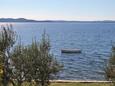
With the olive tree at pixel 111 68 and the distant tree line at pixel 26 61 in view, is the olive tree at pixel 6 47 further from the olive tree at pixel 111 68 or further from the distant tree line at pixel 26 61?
the olive tree at pixel 111 68

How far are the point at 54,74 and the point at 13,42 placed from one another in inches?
122

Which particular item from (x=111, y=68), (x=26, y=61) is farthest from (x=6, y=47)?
(x=111, y=68)

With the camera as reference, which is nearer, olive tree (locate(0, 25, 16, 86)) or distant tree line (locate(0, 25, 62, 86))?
distant tree line (locate(0, 25, 62, 86))

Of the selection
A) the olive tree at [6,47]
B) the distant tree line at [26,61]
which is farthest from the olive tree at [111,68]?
the olive tree at [6,47]

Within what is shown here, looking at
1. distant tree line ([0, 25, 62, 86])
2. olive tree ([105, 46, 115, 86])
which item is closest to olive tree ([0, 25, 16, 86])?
distant tree line ([0, 25, 62, 86])

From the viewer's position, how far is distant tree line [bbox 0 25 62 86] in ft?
62.1

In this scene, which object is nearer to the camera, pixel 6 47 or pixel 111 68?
pixel 111 68

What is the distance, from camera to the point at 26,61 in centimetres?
1898

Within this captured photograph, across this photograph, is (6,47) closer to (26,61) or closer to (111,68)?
(26,61)

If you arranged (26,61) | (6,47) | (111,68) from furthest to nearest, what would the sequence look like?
(6,47) < (26,61) < (111,68)

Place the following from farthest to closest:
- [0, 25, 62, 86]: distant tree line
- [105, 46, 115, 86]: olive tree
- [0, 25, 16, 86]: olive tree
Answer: [0, 25, 16, 86]: olive tree
[0, 25, 62, 86]: distant tree line
[105, 46, 115, 86]: olive tree

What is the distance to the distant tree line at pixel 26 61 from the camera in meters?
18.9

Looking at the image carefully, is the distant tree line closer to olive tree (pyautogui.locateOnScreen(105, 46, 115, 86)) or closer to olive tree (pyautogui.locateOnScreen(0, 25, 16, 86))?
olive tree (pyautogui.locateOnScreen(0, 25, 16, 86))

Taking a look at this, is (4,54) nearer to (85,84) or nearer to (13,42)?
(13,42)
